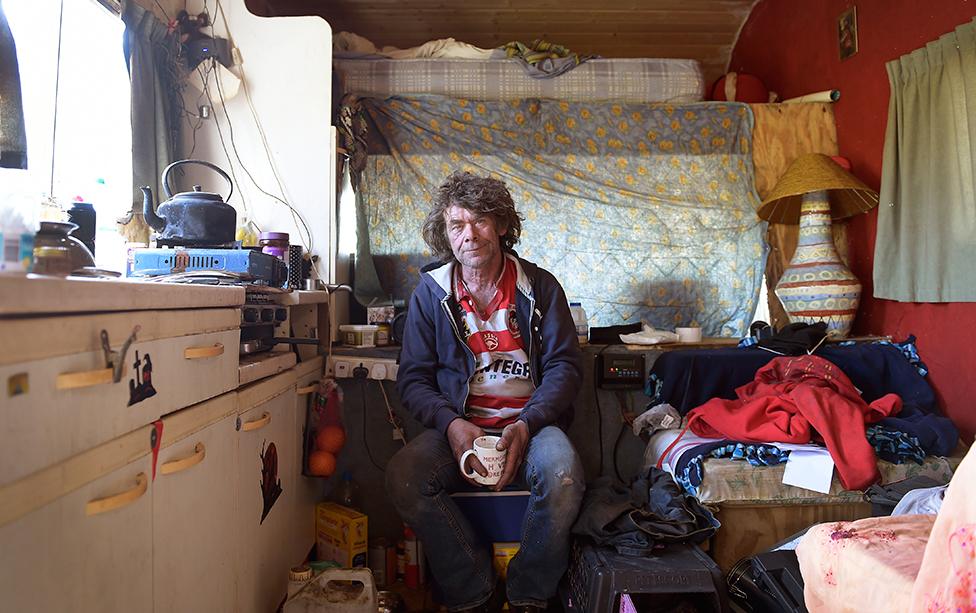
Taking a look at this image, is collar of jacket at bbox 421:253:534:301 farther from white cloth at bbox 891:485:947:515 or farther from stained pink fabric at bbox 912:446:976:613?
stained pink fabric at bbox 912:446:976:613

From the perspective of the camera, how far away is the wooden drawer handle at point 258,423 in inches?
61.7

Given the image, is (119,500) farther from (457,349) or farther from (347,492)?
(347,492)

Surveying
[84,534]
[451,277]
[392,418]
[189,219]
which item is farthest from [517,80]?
[84,534]

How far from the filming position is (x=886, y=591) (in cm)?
98

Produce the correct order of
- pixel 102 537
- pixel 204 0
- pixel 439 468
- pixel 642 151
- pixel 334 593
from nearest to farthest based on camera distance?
1. pixel 102 537
2. pixel 334 593
3. pixel 439 468
4. pixel 204 0
5. pixel 642 151

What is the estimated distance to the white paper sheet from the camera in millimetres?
1982

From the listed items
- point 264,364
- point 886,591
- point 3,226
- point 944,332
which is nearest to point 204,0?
point 264,364

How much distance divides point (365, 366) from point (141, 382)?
1304mm

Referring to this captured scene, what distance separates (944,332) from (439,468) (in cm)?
195

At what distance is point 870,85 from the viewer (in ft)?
9.25

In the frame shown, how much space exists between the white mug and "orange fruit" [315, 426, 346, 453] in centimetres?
54

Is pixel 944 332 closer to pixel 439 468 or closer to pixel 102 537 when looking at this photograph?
A: pixel 439 468

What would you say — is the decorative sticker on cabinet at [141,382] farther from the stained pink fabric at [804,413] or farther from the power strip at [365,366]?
the stained pink fabric at [804,413]

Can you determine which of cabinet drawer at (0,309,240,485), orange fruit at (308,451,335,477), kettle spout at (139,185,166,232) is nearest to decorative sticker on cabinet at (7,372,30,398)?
cabinet drawer at (0,309,240,485)
